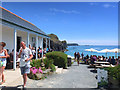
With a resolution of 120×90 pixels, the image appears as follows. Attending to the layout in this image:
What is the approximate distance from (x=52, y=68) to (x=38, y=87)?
9.74 ft

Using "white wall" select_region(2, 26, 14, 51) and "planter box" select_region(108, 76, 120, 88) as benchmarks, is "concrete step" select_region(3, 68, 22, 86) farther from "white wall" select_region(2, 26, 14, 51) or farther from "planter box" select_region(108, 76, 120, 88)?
"white wall" select_region(2, 26, 14, 51)

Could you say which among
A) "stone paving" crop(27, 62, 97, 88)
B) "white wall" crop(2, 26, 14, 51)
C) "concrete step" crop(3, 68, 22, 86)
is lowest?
"stone paving" crop(27, 62, 97, 88)

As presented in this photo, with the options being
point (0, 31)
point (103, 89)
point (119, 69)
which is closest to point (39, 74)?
point (103, 89)

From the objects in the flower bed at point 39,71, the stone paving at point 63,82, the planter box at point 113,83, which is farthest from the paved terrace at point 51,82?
the planter box at point 113,83

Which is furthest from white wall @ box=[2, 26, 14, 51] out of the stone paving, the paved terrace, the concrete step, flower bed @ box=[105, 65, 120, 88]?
flower bed @ box=[105, 65, 120, 88]

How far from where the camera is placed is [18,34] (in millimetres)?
12195

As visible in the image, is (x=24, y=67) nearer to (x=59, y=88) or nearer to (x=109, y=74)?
(x=59, y=88)

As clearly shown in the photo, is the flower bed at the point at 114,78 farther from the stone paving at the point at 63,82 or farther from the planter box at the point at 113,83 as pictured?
the stone paving at the point at 63,82

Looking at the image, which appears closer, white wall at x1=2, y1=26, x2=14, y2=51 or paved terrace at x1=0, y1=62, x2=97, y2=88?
paved terrace at x1=0, y1=62, x2=97, y2=88

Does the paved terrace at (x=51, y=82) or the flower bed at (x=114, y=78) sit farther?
the paved terrace at (x=51, y=82)

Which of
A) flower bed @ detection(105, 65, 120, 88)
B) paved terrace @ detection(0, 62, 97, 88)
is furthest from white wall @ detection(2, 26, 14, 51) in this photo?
flower bed @ detection(105, 65, 120, 88)

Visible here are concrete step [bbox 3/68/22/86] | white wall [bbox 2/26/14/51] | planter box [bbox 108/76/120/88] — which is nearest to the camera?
planter box [bbox 108/76/120/88]

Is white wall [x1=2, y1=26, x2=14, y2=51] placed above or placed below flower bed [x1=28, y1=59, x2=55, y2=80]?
above

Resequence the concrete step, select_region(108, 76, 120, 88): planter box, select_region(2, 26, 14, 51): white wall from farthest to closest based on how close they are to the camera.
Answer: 1. select_region(2, 26, 14, 51): white wall
2. the concrete step
3. select_region(108, 76, 120, 88): planter box
